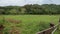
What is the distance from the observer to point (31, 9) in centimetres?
469

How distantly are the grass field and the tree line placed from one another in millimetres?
139

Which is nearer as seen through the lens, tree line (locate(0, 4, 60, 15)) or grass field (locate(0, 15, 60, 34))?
grass field (locate(0, 15, 60, 34))

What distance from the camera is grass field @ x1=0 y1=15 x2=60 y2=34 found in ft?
14.5

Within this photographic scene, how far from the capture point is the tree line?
4605 millimetres

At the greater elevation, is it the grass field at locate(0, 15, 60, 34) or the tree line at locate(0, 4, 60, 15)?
the tree line at locate(0, 4, 60, 15)

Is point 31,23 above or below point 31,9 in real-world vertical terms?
below

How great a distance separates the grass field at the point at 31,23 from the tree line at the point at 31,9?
14 centimetres

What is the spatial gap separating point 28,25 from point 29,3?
0.74 meters

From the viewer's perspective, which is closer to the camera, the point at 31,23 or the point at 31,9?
the point at 31,23

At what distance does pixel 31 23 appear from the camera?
4.51 metres

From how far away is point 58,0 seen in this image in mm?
4797

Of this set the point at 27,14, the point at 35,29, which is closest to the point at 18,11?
the point at 27,14

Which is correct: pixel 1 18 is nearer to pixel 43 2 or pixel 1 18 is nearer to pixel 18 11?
pixel 18 11

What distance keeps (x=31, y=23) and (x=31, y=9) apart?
0.47 metres
